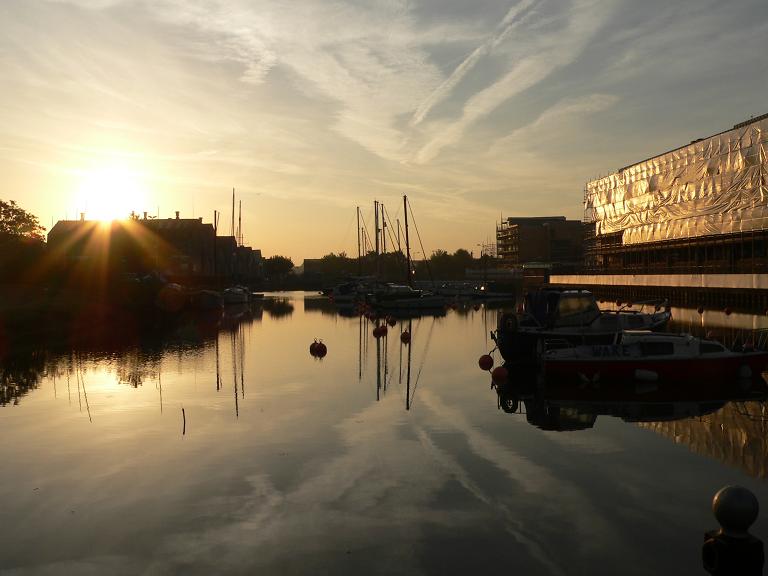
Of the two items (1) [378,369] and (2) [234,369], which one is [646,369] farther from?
(2) [234,369]

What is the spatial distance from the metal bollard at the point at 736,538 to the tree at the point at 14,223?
90327mm

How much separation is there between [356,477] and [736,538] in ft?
26.2

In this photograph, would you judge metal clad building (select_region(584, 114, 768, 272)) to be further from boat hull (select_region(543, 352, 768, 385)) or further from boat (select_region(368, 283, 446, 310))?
boat hull (select_region(543, 352, 768, 385))

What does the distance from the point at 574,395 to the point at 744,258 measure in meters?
63.7

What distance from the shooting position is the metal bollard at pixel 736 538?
419 inches

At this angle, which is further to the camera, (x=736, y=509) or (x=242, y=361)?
(x=242, y=361)

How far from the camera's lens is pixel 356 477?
16.3 meters

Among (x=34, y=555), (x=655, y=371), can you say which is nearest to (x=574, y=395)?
(x=655, y=371)

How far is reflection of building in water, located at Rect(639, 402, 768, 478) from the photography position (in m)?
17.4

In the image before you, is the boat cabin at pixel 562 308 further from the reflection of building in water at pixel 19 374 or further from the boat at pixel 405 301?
the boat at pixel 405 301

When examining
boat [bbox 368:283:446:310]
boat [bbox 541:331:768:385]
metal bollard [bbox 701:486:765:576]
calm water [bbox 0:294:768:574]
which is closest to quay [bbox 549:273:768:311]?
boat [bbox 368:283:446:310]

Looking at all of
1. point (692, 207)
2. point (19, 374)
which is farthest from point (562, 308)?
point (692, 207)

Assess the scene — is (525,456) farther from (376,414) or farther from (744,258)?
(744,258)

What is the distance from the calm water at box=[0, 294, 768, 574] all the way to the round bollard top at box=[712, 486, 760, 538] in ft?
2.97
